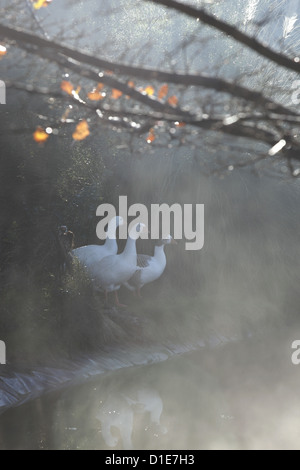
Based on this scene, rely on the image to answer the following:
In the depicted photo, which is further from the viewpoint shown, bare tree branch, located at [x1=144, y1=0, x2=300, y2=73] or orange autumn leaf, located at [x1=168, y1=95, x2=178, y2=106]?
orange autumn leaf, located at [x1=168, y1=95, x2=178, y2=106]

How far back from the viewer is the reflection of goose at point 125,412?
522cm

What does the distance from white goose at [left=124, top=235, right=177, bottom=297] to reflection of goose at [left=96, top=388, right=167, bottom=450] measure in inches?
91.7

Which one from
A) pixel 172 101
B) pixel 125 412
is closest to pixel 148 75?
pixel 172 101

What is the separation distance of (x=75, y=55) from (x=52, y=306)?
15.4ft

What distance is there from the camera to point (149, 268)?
8805mm

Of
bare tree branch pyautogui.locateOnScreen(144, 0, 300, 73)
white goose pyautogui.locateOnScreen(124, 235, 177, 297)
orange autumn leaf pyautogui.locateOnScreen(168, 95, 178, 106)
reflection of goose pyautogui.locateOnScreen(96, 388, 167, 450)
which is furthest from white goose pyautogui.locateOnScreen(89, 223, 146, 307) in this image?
bare tree branch pyautogui.locateOnScreen(144, 0, 300, 73)

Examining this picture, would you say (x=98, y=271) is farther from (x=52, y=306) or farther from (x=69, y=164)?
(x=69, y=164)

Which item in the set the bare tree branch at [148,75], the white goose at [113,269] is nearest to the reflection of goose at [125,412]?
the white goose at [113,269]

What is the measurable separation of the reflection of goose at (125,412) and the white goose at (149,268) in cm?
233

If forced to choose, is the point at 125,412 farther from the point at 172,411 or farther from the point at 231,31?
the point at 231,31

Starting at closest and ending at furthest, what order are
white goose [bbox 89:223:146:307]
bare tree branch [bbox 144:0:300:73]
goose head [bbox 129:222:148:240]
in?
bare tree branch [bbox 144:0:300:73] < white goose [bbox 89:223:146:307] < goose head [bbox 129:222:148:240]

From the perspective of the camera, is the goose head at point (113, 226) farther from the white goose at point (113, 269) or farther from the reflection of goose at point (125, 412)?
the reflection of goose at point (125, 412)

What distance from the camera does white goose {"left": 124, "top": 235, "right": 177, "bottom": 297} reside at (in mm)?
8820

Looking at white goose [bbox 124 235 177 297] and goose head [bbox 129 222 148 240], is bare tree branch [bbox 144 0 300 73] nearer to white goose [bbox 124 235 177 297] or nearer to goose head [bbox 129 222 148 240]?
goose head [bbox 129 222 148 240]
